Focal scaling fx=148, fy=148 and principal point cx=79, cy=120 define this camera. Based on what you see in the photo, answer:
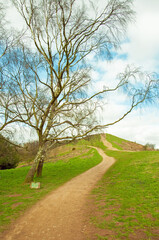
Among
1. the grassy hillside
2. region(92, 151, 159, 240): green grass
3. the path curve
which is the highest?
the grassy hillside

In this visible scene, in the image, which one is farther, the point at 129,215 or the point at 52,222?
the point at 129,215

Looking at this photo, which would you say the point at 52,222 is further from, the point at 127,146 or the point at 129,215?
the point at 127,146

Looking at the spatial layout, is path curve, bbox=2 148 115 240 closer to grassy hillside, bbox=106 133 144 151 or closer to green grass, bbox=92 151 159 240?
green grass, bbox=92 151 159 240

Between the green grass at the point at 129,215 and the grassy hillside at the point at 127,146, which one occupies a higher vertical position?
the grassy hillside at the point at 127,146

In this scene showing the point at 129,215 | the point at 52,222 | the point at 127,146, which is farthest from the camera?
the point at 127,146

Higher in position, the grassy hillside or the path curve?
the grassy hillside

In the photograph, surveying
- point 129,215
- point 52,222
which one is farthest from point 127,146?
point 52,222

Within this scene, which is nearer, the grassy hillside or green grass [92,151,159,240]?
green grass [92,151,159,240]

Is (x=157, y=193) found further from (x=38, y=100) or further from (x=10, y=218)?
(x=38, y=100)

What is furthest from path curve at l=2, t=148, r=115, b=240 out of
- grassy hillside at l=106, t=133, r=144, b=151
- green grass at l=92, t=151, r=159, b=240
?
grassy hillside at l=106, t=133, r=144, b=151

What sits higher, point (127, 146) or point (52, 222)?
point (127, 146)

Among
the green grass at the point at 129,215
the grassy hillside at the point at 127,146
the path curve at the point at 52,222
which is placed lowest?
the path curve at the point at 52,222

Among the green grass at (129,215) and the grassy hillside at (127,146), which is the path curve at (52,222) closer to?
the green grass at (129,215)

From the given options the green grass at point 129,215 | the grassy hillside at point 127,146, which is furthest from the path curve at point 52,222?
the grassy hillside at point 127,146
